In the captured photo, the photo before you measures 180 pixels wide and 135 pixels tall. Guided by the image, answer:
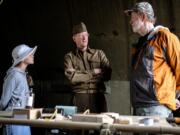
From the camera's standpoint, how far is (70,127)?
2766 mm

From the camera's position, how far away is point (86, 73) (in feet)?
16.4

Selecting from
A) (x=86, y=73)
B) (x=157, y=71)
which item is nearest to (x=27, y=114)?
(x=157, y=71)

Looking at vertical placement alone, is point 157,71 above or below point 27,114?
above

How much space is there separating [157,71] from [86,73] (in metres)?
1.46

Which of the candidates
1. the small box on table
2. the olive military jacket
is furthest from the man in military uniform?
the small box on table

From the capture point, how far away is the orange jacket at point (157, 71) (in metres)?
3.62

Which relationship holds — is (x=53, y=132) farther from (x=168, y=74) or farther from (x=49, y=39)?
(x=49, y=39)

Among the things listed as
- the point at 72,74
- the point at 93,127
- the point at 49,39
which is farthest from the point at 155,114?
the point at 49,39

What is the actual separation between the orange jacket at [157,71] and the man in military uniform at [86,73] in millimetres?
1240

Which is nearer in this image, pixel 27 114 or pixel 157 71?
pixel 27 114

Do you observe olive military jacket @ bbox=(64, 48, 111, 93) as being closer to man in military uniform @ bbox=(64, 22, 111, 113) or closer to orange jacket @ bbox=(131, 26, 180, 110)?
man in military uniform @ bbox=(64, 22, 111, 113)

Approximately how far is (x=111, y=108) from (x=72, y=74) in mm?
1137

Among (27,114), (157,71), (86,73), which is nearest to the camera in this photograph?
(27,114)

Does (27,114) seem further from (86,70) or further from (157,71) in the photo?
(86,70)
